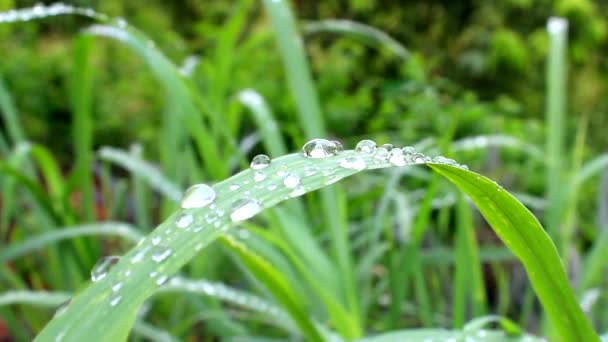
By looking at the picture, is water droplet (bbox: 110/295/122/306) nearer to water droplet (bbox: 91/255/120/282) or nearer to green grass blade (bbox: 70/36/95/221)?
water droplet (bbox: 91/255/120/282)

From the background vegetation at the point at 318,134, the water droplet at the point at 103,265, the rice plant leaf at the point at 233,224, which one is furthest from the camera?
the background vegetation at the point at 318,134

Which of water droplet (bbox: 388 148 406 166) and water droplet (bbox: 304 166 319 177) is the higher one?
water droplet (bbox: 304 166 319 177)

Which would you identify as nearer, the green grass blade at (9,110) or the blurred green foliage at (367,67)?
the green grass blade at (9,110)

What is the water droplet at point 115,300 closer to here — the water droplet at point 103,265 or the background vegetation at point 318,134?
the water droplet at point 103,265

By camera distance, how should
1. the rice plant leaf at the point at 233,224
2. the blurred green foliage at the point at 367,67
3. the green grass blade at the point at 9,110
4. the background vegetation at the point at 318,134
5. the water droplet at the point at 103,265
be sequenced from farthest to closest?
1. the blurred green foliage at the point at 367,67
2. the green grass blade at the point at 9,110
3. the background vegetation at the point at 318,134
4. the water droplet at the point at 103,265
5. the rice plant leaf at the point at 233,224

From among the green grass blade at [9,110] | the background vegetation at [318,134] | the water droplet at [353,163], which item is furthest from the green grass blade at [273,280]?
the green grass blade at [9,110]

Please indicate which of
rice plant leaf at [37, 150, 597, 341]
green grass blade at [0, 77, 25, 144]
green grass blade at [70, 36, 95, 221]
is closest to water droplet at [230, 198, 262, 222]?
rice plant leaf at [37, 150, 597, 341]

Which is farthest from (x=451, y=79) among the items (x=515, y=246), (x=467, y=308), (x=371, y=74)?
(x=515, y=246)
